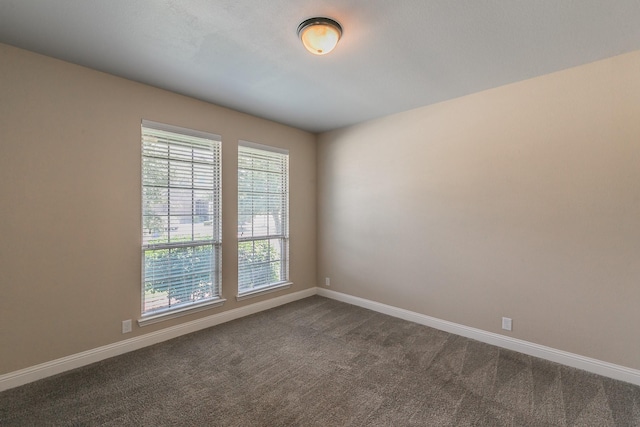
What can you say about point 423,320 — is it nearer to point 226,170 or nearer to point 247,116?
point 226,170

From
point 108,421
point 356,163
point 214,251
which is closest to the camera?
point 108,421

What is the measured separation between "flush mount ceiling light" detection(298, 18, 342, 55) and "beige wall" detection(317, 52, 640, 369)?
194cm

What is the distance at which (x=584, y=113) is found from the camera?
98.6 inches

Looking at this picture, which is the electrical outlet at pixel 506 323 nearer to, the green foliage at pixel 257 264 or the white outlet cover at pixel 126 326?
the green foliage at pixel 257 264

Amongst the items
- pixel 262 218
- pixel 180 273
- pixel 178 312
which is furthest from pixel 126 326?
pixel 262 218

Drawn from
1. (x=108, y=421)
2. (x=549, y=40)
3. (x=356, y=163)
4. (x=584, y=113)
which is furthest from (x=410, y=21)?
(x=108, y=421)

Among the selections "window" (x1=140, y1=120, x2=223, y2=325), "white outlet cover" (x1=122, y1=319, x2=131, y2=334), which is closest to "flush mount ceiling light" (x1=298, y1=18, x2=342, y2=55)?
"window" (x1=140, y1=120, x2=223, y2=325)

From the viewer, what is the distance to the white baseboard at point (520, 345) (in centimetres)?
236

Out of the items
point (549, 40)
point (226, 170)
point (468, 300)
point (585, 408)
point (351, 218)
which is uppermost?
point (549, 40)

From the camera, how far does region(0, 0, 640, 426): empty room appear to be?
1.99 m

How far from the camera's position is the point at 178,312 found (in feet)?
10.4

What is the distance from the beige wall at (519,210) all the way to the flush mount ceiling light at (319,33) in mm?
1941

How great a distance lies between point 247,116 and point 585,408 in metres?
4.40

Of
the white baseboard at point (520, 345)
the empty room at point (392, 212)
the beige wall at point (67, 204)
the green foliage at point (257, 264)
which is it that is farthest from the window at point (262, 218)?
the white baseboard at point (520, 345)
